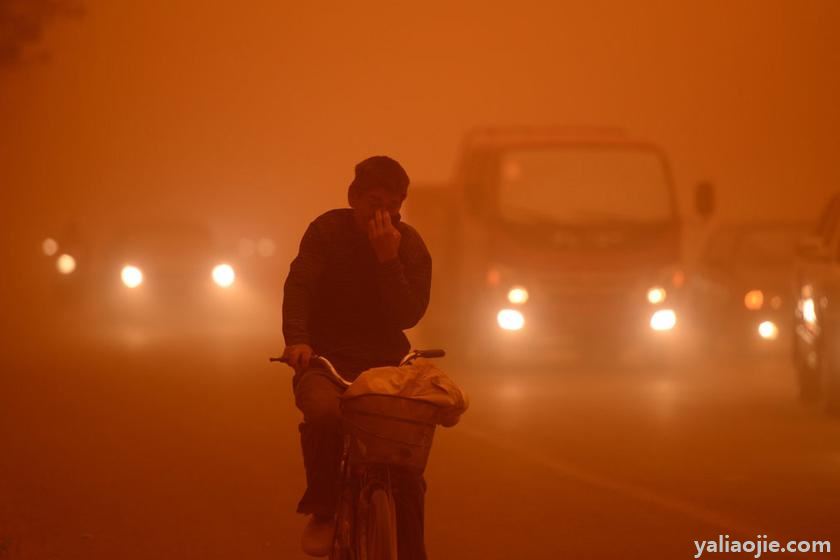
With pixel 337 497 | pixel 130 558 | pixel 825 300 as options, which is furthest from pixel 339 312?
pixel 825 300

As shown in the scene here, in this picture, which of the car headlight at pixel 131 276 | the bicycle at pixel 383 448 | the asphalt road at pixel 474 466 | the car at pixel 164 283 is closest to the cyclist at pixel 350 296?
the bicycle at pixel 383 448

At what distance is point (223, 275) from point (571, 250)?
12077 mm

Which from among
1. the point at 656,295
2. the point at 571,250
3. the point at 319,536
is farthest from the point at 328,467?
the point at 656,295

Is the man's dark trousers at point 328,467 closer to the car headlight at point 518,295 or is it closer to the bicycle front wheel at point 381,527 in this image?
the bicycle front wheel at point 381,527

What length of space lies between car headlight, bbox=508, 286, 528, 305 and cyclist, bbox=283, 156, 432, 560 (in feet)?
45.3

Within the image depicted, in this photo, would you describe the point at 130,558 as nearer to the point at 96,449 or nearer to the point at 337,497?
the point at 337,497

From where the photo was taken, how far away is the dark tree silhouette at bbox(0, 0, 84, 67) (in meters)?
48.9

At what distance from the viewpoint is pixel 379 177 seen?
7.48m

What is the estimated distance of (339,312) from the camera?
299 inches

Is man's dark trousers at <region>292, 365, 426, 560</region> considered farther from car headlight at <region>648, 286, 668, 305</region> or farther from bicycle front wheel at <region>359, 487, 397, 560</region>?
car headlight at <region>648, 286, 668, 305</region>

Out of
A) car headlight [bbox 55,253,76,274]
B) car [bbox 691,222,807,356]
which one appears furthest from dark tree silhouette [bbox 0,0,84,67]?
car [bbox 691,222,807,356]

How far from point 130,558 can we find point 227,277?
23.4 meters

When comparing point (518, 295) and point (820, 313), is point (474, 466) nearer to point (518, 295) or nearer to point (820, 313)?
point (820, 313)

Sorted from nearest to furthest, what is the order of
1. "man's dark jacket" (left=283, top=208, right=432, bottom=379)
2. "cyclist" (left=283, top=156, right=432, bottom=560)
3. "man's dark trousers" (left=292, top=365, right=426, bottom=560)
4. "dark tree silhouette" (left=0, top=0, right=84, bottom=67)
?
"man's dark trousers" (left=292, top=365, right=426, bottom=560) → "cyclist" (left=283, top=156, right=432, bottom=560) → "man's dark jacket" (left=283, top=208, right=432, bottom=379) → "dark tree silhouette" (left=0, top=0, right=84, bottom=67)
